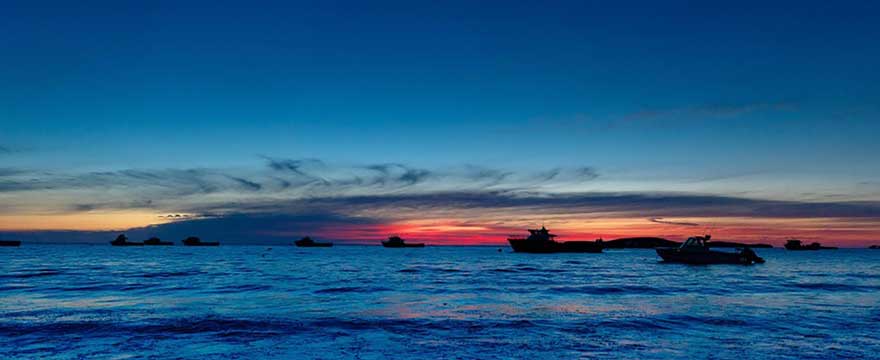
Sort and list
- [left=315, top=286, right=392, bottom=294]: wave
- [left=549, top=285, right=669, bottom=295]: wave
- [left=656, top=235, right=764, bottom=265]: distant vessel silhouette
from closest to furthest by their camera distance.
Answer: [left=315, top=286, right=392, bottom=294]: wave → [left=549, top=285, right=669, bottom=295]: wave → [left=656, top=235, right=764, bottom=265]: distant vessel silhouette

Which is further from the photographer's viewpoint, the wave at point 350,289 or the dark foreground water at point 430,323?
the wave at point 350,289

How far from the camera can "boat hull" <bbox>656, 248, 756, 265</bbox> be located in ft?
246

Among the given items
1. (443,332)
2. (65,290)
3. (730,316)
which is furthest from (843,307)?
(65,290)

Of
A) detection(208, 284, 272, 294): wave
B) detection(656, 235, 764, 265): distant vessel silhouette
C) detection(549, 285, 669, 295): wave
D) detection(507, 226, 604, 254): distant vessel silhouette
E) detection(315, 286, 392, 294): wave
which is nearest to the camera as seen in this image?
detection(208, 284, 272, 294): wave

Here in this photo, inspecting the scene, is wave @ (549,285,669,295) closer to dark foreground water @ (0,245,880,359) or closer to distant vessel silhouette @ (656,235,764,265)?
dark foreground water @ (0,245,880,359)

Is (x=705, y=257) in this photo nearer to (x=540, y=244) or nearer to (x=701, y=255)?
(x=701, y=255)

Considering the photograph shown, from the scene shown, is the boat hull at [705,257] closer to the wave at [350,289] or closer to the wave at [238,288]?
the wave at [350,289]

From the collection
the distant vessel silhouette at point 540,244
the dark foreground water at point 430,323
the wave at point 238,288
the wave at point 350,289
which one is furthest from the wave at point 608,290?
the distant vessel silhouette at point 540,244

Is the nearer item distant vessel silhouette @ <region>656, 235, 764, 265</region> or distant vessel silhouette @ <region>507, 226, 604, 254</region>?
distant vessel silhouette @ <region>656, 235, 764, 265</region>

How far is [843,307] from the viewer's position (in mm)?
28109

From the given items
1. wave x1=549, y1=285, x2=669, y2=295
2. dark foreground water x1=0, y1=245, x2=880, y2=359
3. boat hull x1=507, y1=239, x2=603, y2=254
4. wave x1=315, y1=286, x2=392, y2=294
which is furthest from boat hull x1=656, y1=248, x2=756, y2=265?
wave x1=315, y1=286, x2=392, y2=294

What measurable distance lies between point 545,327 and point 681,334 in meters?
4.60

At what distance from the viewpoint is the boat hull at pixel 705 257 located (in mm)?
74938

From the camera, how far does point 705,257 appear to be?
7500 cm
